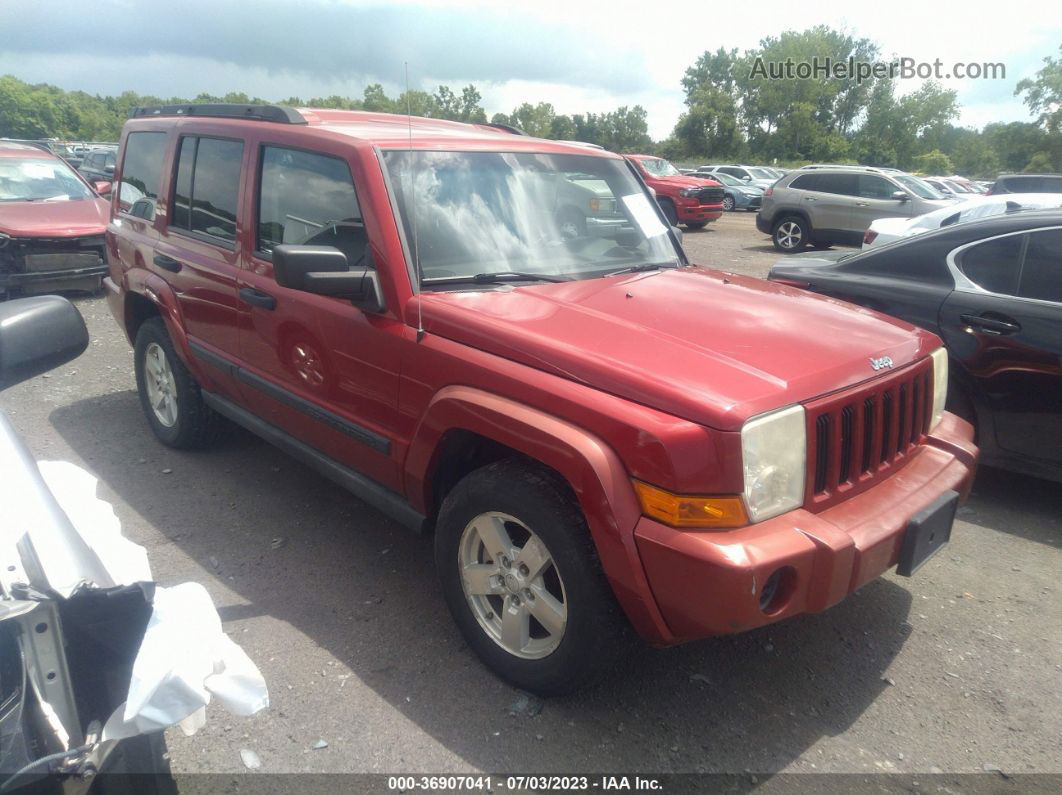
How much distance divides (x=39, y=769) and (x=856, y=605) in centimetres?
303

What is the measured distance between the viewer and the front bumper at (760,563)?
2240mm

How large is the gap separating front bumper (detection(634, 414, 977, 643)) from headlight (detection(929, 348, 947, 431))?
765 mm

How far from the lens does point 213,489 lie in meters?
4.47

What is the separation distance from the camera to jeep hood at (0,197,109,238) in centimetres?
890

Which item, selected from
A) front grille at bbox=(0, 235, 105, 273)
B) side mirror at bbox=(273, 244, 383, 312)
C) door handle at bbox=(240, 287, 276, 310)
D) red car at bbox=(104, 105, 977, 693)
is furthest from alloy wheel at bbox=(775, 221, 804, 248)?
side mirror at bbox=(273, 244, 383, 312)

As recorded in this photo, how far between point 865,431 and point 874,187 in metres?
14.8

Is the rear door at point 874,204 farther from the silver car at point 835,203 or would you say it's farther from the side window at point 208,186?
the side window at point 208,186

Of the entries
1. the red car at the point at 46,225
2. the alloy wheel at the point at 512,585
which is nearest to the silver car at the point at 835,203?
the red car at the point at 46,225

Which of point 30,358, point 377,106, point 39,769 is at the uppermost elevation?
point 377,106

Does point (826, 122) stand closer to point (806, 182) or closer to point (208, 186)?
point (806, 182)

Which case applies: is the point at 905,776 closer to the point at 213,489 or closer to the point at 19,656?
the point at 19,656

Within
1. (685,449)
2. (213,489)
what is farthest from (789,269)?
(213,489)

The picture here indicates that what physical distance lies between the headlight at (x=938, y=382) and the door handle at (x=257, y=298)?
9.19 ft

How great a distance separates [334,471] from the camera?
11.8 ft
